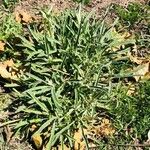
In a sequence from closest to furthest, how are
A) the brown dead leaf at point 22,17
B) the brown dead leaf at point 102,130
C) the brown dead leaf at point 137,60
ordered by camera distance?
the brown dead leaf at point 102,130, the brown dead leaf at point 137,60, the brown dead leaf at point 22,17

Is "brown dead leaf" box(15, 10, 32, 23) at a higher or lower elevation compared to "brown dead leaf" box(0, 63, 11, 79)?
higher

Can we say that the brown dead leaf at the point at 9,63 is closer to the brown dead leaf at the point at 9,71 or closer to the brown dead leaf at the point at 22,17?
the brown dead leaf at the point at 9,71

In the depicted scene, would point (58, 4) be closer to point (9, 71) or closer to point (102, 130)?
point (9, 71)

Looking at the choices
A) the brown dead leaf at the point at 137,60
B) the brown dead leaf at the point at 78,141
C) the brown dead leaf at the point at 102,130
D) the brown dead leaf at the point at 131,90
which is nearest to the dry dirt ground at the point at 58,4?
the brown dead leaf at the point at 137,60

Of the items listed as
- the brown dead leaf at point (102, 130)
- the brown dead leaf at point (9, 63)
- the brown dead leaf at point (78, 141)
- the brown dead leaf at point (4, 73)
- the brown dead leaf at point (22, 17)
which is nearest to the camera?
the brown dead leaf at point (78, 141)

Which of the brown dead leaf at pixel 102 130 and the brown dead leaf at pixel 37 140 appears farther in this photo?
the brown dead leaf at pixel 102 130

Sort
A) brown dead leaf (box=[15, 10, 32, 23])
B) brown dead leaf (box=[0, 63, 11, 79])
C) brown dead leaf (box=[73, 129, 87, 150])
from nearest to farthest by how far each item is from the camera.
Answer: brown dead leaf (box=[73, 129, 87, 150]) → brown dead leaf (box=[0, 63, 11, 79]) → brown dead leaf (box=[15, 10, 32, 23])

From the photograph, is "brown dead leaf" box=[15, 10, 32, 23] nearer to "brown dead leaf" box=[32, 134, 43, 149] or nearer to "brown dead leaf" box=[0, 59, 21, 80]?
"brown dead leaf" box=[0, 59, 21, 80]

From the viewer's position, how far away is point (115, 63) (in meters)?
3.99

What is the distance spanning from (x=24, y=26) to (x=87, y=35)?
2.56ft

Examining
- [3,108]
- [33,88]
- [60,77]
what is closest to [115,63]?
[60,77]

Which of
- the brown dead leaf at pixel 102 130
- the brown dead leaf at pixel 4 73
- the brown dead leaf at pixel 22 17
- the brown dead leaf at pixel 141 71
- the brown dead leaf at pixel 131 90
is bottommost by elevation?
the brown dead leaf at pixel 102 130

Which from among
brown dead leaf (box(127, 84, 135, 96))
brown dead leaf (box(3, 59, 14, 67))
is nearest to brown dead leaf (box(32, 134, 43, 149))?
brown dead leaf (box(3, 59, 14, 67))

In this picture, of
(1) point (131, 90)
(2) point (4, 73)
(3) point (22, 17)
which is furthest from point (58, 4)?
(1) point (131, 90)
